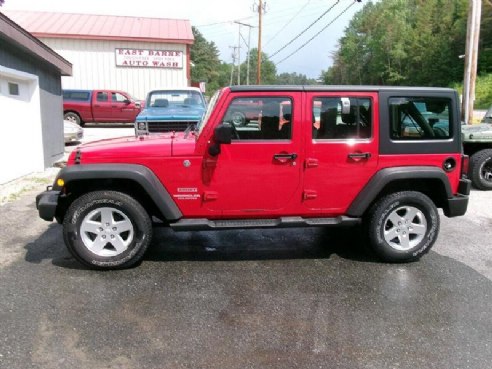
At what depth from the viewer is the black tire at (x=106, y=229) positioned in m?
4.12

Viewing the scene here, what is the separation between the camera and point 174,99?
35.1 ft

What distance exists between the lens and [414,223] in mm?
4559

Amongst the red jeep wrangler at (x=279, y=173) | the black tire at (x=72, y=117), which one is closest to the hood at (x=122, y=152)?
the red jeep wrangler at (x=279, y=173)

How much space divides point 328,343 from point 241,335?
61 centimetres

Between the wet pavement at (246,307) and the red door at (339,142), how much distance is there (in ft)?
2.92

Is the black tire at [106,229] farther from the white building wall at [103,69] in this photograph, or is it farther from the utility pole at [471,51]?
the white building wall at [103,69]

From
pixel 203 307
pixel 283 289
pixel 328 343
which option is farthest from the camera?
pixel 283 289

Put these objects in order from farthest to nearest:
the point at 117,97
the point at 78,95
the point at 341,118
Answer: the point at 117,97 < the point at 78,95 < the point at 341,118

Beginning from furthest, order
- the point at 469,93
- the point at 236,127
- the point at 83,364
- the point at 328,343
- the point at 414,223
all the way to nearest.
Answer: the point at 469,93 → the point at 414,223 → the point at 236,127 → the point at 328,343 → the point at 83,364

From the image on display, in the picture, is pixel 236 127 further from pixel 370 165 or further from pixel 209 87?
pixel 209 87

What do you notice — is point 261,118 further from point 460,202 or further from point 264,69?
point 264,69

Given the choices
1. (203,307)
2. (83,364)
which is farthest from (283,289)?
(83,364)

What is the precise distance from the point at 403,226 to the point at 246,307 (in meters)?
1.94

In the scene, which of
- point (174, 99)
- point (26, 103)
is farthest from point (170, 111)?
point (26, 103)
